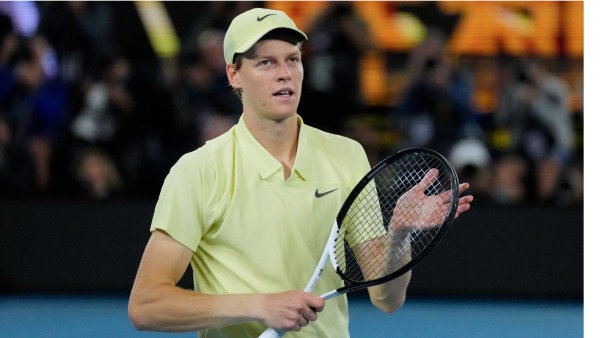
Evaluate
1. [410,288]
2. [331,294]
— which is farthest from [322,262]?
[410,288]

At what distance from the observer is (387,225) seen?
12.0ft

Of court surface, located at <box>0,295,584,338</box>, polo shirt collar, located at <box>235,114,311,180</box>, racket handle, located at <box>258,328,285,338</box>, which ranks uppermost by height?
polo shirt collar, located at <box>235,114,311,180</box>

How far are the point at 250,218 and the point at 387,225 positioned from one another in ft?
1.52

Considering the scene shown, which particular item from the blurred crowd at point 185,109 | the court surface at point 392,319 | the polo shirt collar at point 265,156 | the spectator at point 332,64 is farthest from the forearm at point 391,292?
the spectator at point 332,64

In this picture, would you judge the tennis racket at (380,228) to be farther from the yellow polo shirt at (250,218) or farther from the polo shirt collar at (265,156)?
the polo shirt collar at (265,156)

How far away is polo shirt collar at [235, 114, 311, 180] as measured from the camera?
3.53 m

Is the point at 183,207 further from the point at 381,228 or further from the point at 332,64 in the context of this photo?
the point at 332,64

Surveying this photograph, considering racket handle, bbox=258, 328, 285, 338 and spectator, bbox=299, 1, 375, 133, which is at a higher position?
spectator, bbox=299, 1, 375, 133

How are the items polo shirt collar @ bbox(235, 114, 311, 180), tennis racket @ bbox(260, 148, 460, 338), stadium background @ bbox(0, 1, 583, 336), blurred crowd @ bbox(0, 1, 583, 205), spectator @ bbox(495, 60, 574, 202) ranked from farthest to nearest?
spectator @ bbox(495, 60, 574, 202), blurred crowd @ bbox(0, 1, 583, 205), stadium background @ bbox(0, 1, 583, 336), polo shirt collar @ bbox(235, 114, 311, 180), tennis racket @ bbox(260, 148, 460, 338)

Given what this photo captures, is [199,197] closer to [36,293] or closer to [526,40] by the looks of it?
[36,293]

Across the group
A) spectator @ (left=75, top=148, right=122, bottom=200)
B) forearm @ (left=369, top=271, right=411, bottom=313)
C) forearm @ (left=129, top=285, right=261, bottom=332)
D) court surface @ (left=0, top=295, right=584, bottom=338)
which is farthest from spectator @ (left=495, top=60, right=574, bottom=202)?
forearm @ (left=129, top=285, right=261, bottom=332)

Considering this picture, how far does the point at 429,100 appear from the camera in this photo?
9.48 metres

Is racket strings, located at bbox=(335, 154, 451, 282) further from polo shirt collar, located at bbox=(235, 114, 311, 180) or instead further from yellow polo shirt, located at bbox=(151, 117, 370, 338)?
polo shirt collar, located at bbox=(235, 114, 311, 180)

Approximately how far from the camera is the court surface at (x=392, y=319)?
7.99 meters
